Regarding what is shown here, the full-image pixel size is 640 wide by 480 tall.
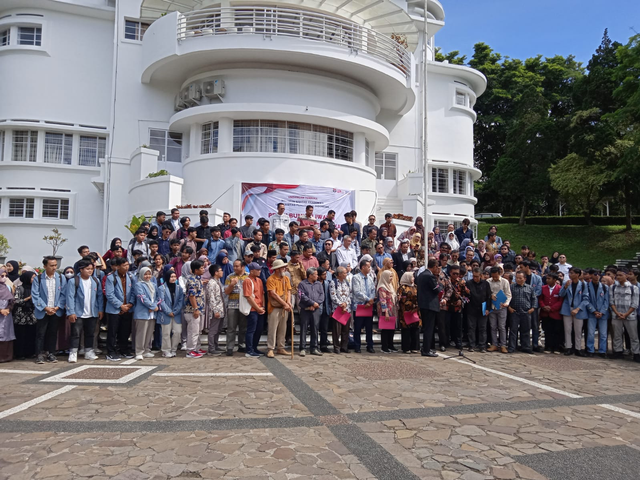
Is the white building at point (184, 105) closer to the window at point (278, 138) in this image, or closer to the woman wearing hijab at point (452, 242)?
the window at point (278, 138)

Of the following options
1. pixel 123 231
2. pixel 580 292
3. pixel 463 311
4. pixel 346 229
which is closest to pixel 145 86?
pixel 123 231

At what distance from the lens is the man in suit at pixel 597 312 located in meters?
10.1

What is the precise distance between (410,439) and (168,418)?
261 cm

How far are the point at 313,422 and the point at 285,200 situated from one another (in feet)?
39.9

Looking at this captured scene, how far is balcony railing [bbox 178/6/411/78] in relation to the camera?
55.8ft

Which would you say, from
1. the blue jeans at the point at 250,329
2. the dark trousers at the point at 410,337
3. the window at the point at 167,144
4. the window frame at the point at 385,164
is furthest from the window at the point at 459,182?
the blue jeans at the point at 250,329

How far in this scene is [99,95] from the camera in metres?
20.2

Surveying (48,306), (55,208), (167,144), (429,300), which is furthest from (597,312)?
(55,208)

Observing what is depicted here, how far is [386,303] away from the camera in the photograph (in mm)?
9578

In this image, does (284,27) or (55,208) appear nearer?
(284,27)

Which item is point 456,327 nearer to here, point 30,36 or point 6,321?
point 6,321

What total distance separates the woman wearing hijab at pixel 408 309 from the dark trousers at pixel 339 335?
1.12 metres

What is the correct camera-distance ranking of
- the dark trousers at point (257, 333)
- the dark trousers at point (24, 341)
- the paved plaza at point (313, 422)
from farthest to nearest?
the dark trousers at point (257, 333) → the dark trousers at point (24, 341) → the paved plaza at point (313, 422)

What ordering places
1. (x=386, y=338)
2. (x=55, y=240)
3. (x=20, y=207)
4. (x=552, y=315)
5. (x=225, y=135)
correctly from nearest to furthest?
(x=386, y=338), (x=552, y=315), (x=225, y=135), (x=55, y=240), (x=20, y=207)
